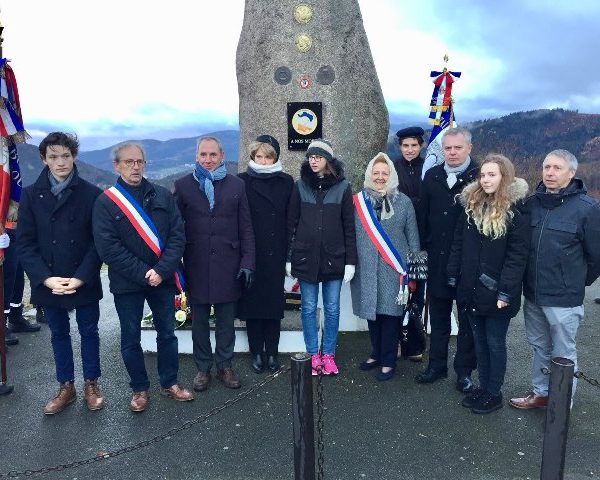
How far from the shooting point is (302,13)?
5.36 metres

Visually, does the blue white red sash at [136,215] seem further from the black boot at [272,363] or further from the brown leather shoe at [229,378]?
the black boot at [272,363]

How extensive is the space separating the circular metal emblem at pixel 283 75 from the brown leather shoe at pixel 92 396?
3455 mm

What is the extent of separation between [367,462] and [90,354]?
87.2 inches

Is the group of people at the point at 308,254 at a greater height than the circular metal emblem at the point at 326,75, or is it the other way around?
the circular metal emblem at the point at 326,75

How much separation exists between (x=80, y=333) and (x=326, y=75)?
3.51 meters

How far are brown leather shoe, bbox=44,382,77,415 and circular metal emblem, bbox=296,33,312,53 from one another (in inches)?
154

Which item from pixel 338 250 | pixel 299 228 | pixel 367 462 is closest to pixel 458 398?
pixel 367 462

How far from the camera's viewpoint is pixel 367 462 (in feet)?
10.7

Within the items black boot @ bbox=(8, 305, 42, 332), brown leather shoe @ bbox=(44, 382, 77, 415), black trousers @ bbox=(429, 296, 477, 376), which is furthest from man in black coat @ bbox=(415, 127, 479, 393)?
black boot @ bbox=(8, 305, 42, 332)

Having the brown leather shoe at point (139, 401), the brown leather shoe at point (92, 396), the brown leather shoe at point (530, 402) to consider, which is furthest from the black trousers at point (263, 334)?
the brown leather shoe at point (530, 402)

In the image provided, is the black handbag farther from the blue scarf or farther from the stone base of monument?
the blue scarf

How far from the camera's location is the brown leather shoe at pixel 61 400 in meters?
3.90

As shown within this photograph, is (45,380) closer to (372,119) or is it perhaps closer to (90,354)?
(90,354)

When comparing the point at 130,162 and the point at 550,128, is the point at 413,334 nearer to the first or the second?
the point at 130,162
